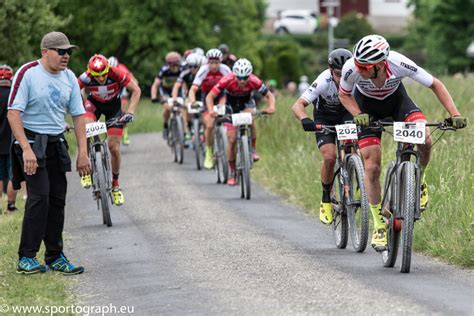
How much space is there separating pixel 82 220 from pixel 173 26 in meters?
38.6

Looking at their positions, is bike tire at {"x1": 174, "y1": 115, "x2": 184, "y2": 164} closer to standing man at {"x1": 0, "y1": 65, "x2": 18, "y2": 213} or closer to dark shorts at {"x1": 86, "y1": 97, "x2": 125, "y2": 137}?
standing man at {"x1": 0, "y1": 65, "x2": 18, "y2": 213}

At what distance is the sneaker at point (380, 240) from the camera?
34.8 feet

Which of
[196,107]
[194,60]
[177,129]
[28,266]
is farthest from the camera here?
[194,60]

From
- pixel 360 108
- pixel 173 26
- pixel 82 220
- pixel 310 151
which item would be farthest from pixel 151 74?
pixel 360 108

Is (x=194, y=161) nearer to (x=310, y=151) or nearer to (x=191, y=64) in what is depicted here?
(x=191, y=64)

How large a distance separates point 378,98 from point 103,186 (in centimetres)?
461

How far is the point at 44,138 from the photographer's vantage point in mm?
10414

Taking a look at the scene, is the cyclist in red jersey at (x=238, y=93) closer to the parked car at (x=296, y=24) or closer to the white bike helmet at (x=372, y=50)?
the white bike helmet at (x=372, y=50)

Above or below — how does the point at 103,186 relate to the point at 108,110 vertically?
below

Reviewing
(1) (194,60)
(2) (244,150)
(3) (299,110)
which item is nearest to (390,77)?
(3) (299,110)

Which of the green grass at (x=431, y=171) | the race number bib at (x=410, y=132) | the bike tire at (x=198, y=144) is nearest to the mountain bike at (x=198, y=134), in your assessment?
the bike tire at (x=198, y=144)

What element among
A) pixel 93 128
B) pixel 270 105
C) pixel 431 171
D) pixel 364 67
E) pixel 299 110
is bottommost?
pixel 431 171

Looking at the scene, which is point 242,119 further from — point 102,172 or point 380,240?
point 380,240

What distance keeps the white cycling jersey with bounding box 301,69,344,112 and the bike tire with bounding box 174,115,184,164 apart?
10.4 meters
